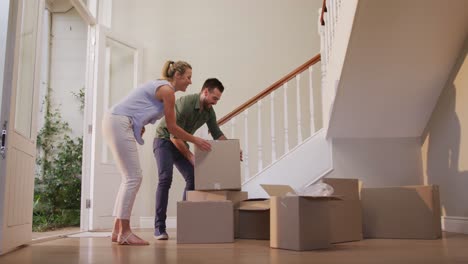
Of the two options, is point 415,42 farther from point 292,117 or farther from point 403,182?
point 292,117

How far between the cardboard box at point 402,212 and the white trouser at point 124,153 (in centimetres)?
163

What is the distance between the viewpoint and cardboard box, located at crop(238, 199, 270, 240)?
9.81 feet

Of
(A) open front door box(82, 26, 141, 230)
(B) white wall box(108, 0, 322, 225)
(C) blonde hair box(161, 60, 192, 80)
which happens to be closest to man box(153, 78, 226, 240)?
(C) blonde hair box(161, 60, 192, 80)

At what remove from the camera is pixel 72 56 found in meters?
5.95

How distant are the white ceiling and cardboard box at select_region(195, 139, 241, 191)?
1.03 metres

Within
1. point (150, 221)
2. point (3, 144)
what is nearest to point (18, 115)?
point (3, 144)

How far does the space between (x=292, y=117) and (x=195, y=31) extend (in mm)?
1623

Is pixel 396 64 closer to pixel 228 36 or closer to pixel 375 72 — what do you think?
pixel 375 72

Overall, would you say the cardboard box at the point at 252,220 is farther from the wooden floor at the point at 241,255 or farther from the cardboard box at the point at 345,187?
the wooden floor at the point at 241,255

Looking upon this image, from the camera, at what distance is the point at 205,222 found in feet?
8.96

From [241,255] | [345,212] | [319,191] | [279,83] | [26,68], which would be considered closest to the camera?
[241,255]

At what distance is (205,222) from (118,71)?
108 inches

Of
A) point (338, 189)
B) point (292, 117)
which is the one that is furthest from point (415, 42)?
point (292, 117)

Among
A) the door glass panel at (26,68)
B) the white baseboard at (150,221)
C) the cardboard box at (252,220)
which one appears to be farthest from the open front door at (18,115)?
the white baseboard at (150,221)
